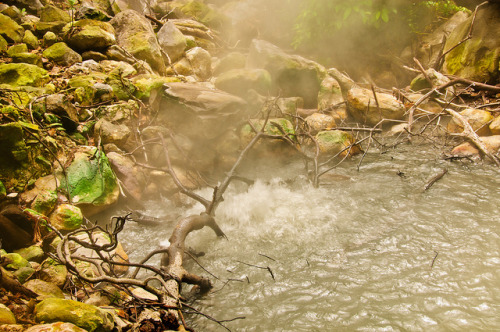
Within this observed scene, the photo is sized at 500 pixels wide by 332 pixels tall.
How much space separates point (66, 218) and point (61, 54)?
4252 mm

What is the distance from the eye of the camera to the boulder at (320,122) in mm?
6520

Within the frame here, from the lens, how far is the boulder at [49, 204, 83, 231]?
306 cm

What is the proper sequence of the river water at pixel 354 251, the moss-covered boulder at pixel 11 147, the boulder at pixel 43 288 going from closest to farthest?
the boulder at pixel 43 288 → the river water at pixel 354 251 → the moss-covered boulder at pixel 11 147

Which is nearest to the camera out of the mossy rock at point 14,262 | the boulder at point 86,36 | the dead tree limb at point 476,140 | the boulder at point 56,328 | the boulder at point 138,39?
the boulder at point 56,328

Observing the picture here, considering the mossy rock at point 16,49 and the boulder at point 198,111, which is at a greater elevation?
the mossy rock at point 16,49

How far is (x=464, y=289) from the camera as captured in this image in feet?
8.16

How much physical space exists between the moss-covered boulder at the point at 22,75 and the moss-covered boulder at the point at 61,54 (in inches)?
33.1

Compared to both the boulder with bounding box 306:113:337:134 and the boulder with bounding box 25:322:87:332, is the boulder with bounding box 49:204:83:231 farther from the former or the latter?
the boulder with bounding box 306:113:337:134

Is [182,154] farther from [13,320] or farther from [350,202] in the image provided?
[13,320]

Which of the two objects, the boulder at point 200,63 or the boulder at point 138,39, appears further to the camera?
the boulder at point 200,63

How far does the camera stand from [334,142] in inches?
229

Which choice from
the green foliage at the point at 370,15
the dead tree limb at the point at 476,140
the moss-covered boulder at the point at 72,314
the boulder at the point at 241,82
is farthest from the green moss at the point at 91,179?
the green foliage at the point at 370,15

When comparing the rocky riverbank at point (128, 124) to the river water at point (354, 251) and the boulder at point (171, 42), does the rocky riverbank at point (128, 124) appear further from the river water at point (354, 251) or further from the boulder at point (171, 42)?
the river water at point (354, 251)

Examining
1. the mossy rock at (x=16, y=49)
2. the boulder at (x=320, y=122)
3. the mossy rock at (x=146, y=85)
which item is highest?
the mossy rock at (x=16, y=49)
